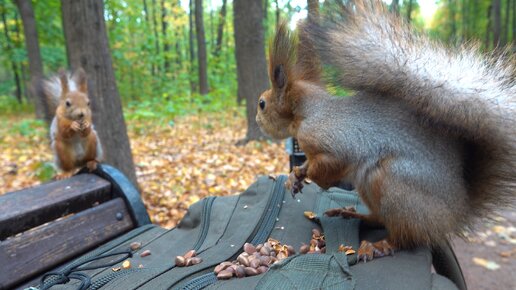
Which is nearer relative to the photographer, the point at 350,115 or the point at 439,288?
the point at 439,288

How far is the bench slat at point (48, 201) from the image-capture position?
155 cm

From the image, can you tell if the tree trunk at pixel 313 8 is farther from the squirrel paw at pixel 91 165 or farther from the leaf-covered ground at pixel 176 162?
the leaf-covered ground at pixel 176 162

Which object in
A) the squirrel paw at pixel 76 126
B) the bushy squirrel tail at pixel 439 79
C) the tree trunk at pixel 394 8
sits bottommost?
the squirrel paw at pixel 76 126

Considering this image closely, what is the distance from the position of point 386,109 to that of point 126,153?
260 centimetres

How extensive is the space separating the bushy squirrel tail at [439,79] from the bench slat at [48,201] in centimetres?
128

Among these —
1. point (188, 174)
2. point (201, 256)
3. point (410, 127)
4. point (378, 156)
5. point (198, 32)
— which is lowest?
point (188, 174)

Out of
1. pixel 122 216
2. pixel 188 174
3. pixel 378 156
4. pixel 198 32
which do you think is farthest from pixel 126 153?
pixel 198 32

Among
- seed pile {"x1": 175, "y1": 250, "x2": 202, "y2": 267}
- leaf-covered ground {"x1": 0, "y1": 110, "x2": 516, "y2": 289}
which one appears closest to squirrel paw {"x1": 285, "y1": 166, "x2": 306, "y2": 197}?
seed pile {"x1": 175, "y1": 250, "x2": 202, "y2": 267}

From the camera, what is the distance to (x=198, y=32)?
38.7 feet

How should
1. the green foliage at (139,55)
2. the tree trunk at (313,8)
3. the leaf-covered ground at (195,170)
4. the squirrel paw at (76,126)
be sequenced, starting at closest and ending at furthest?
the tree trunk at (313,8) → the squirrel paw at (76,126) → the leaf-covered ground at (195,170) → the green foliage at (139,55)

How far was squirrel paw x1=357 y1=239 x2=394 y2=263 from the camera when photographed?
1301 millimetres

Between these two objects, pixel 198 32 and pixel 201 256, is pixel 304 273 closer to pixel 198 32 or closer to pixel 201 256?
pixel 201 256

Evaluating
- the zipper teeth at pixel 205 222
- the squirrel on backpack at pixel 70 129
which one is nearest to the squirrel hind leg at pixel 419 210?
the zipper teeth at pixel 205 222

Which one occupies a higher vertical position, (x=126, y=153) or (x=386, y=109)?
(x=386, y=109)
